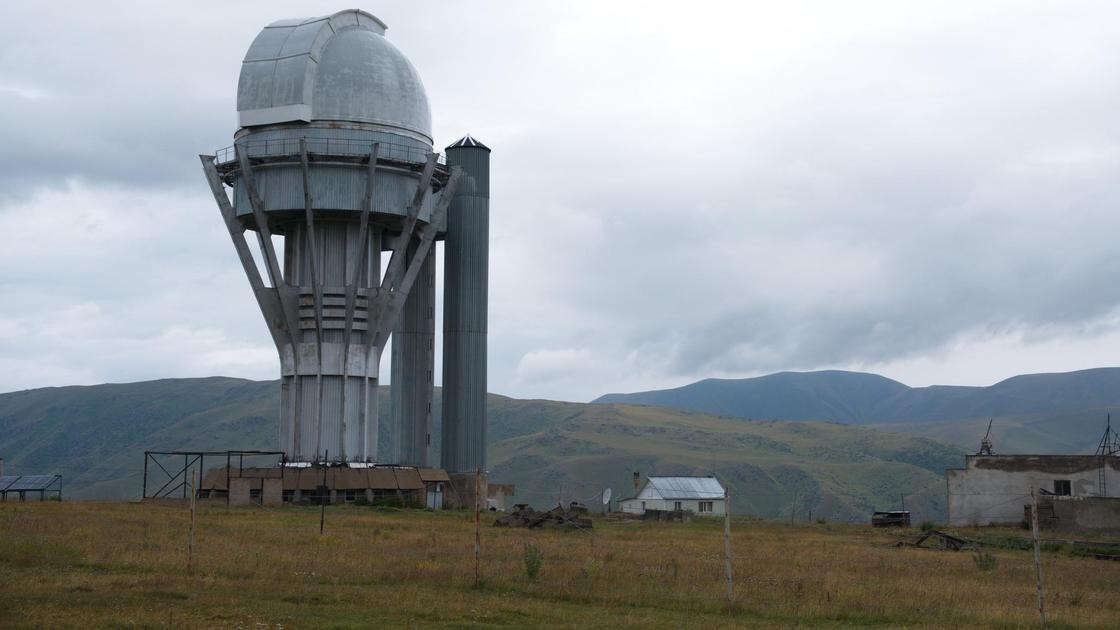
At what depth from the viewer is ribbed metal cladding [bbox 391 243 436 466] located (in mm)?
81625

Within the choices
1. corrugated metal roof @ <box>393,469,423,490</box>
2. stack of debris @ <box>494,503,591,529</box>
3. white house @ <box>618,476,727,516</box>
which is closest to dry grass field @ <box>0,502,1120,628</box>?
stack of debris @ <box>494,503,591,529</box>

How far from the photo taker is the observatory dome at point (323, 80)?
74.6 m

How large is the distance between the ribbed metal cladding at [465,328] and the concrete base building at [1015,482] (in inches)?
1163

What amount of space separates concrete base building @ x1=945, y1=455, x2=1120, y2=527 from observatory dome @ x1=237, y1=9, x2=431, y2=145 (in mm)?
39373

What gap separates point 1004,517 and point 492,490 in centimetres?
3356

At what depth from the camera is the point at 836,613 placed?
88.5 feet

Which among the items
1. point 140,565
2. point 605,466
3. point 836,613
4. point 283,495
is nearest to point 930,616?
point 836,613

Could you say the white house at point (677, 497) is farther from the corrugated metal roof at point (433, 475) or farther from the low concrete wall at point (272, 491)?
the low concrete wall at point (272, 491)

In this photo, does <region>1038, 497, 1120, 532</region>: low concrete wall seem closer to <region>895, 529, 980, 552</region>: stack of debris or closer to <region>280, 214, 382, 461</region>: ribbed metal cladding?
<region>895, 529, 980, 552</region>: stack of debris

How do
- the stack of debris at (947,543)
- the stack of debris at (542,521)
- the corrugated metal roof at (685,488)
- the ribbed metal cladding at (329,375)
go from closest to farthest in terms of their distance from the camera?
the stack of debris at (947,543)
the stack of debris at (542,521)
the ribbed metal cladding at (329,375)
the corrugated metal roof at (685,488)

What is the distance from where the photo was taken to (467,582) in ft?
98.7

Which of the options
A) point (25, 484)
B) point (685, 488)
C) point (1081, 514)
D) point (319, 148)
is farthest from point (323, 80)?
point (1081, 514)

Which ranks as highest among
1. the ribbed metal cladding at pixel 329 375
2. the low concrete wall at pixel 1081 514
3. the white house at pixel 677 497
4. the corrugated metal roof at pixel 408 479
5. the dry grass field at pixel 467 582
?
the ribbed metal cladding at pixel 329 375

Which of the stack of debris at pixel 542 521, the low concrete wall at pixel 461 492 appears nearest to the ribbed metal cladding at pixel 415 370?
the low concrete wall at pixel 461 492
